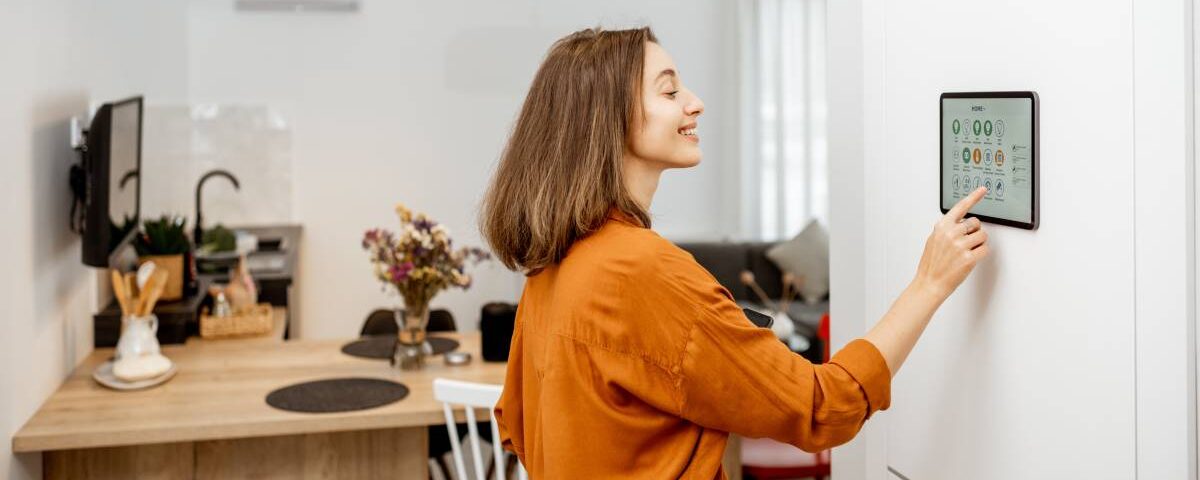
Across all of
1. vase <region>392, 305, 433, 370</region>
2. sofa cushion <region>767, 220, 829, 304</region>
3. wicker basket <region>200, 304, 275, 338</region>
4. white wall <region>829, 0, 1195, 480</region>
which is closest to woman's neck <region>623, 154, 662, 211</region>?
white wall <region>829, 0, 1195, 480</region>

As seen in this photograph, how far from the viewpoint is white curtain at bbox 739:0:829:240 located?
6547mm

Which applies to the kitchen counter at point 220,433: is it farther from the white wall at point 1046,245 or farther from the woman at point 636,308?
the white wall at point 1046,245

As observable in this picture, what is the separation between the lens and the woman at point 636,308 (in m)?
1.41

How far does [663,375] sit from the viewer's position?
1.41 meters

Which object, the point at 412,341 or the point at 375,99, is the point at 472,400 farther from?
the point at 375,99

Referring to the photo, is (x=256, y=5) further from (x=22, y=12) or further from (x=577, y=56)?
(x=577, y=56)

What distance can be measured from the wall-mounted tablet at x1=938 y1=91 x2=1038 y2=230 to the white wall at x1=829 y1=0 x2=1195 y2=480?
0.7 inches

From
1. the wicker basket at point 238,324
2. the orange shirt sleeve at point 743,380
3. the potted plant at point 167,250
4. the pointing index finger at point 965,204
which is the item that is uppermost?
the pointing index finger at point 965,204

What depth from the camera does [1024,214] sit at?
4.41ft

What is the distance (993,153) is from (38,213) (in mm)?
2253

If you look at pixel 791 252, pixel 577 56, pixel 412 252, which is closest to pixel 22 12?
pixel 412 252

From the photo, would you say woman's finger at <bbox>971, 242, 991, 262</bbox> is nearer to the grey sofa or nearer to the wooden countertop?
the wooden countertop

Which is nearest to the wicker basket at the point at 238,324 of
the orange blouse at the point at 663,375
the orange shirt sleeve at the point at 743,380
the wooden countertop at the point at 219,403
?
the wooden countertop at the point at 219,403

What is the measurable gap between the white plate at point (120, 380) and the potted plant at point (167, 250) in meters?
0.72
